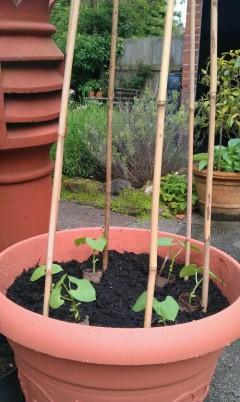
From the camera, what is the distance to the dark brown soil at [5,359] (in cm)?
166

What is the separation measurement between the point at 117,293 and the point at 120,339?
44cm

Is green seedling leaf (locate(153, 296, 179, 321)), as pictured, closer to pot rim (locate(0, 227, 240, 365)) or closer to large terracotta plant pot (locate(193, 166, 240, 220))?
pot rim (locate(0, 227, 240, 365))

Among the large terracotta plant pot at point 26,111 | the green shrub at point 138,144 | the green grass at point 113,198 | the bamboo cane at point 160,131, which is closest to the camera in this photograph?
the bamboo cane at point 160,131

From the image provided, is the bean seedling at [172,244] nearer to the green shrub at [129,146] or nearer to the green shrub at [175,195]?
the green shrub at [175,195]

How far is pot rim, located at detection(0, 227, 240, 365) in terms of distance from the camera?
3.24 ft

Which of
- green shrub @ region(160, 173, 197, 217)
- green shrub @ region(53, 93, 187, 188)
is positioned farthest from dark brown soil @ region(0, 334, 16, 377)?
green shrub @ region(53, 93, 187, 188)

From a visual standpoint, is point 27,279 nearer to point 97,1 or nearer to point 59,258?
point 59,258

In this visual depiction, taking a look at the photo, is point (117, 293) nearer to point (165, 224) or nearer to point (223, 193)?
point (165, 224)

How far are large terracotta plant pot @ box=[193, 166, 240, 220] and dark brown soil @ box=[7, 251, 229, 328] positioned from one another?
2.08 metres

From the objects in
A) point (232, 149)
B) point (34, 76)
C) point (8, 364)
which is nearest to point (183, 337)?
point (8, 364)

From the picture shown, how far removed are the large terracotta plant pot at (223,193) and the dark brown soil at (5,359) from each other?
87.6 inches

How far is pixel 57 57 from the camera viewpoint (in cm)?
171

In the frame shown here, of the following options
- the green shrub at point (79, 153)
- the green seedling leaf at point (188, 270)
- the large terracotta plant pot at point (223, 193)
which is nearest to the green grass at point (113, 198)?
the green shrub at point (79, 153)

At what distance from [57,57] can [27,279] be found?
85cm
